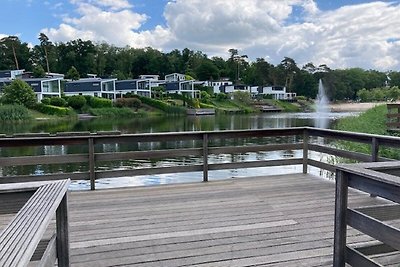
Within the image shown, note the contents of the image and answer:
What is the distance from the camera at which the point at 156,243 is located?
9.30 feet

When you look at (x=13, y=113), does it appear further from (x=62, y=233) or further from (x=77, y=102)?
(x=62, y=233)

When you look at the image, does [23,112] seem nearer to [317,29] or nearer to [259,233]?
[317,29]

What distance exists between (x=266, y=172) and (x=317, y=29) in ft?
54.5

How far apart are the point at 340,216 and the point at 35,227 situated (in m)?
1.63

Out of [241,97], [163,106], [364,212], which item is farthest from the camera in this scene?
[241,97]

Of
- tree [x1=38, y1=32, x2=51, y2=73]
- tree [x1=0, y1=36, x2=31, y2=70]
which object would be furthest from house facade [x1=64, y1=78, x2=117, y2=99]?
tree [x1=0, y1=36, x2=31, y2=70]

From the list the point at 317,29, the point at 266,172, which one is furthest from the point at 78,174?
the point at 317,29

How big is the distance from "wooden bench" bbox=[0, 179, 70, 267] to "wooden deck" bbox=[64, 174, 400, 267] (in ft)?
2.44

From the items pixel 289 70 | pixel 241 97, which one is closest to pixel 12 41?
pixel 241 97

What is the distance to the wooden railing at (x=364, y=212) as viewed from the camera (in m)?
1.90

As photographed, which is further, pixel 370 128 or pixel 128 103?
pixel 128 103

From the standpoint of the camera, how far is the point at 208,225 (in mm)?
3229

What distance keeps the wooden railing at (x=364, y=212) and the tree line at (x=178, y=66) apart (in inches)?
2262

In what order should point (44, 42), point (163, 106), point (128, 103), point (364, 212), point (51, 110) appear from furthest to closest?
point (44, 42), point (163, 106), point (128, 103), point (51, 110), point (364, 212)
